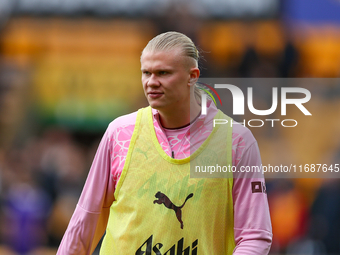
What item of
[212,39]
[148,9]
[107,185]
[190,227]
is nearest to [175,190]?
[190,227]

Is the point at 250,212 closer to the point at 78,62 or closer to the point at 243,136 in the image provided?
the point at 243,136

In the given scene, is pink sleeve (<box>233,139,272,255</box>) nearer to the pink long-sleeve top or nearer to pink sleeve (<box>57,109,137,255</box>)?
the pink long-sleeve top

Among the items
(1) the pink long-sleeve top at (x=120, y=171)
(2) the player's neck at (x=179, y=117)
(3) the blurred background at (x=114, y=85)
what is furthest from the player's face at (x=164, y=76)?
(3) the blurred background at (x=114, y=85)

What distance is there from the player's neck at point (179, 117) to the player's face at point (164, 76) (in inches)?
4.3

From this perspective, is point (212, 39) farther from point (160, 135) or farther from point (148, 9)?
point (160, 135)

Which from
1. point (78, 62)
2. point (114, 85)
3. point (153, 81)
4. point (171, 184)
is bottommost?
point (171, 184)

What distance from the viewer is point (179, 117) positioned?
2947 millimetres

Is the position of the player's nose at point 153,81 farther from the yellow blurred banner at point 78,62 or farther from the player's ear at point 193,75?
the yellow blurred banner at point 78,62

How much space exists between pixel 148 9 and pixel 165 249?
7606mm

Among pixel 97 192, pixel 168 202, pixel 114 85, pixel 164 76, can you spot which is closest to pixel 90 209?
pixel 97 192

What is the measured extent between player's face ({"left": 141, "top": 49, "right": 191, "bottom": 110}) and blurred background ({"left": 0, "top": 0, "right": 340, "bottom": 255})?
3.25 meters

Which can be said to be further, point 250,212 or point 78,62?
point 78,62

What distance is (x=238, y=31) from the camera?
940 cm

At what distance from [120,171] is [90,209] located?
29cm
